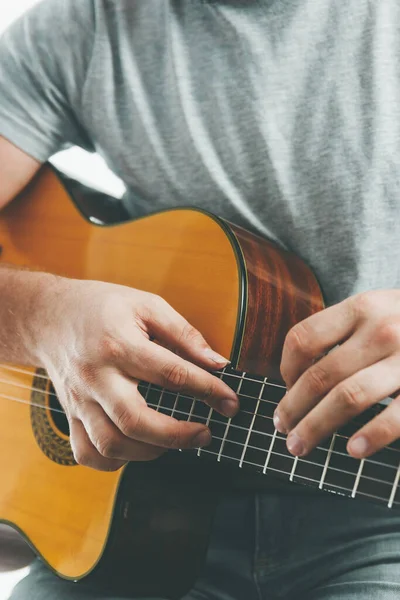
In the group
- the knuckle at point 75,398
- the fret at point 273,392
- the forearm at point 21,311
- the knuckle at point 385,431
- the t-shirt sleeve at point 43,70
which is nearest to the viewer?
the knuckle at point 385,431

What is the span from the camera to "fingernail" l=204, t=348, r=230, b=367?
2.18 ft

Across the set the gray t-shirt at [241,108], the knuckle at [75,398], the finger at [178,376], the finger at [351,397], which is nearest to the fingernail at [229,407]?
the finger at [178,376]

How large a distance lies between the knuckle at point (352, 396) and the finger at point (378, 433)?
2cm

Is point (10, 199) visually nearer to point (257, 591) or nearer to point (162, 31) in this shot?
point (162, 31)

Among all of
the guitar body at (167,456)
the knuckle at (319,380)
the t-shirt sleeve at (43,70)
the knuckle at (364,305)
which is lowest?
the guitar body at (167,456)

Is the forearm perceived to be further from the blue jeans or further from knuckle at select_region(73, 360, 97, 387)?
the blue jeans

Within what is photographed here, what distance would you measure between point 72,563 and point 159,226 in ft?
1.75

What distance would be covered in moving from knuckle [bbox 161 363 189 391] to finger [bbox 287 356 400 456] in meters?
0.16

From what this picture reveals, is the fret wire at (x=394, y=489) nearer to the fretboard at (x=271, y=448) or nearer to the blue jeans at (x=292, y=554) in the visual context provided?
the fretboard at (x=271, y=448)

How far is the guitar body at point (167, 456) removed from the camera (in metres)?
0.75

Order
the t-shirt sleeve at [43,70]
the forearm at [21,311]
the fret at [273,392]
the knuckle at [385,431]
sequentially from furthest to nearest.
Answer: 1. the t-shirt sleeve at [43,70]
2. the forearm at [21,311]
3. the fret at [273,392]
4. the knuckle at [385,431]

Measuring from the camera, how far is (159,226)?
34.5 inches

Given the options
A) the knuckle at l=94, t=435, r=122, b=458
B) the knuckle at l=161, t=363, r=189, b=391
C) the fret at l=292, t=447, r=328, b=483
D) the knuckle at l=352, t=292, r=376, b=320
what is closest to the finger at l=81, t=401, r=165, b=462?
the knuckle at l=94, t=435, r=122, b=458

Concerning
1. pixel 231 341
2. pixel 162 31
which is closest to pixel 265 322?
pixel 231 341
